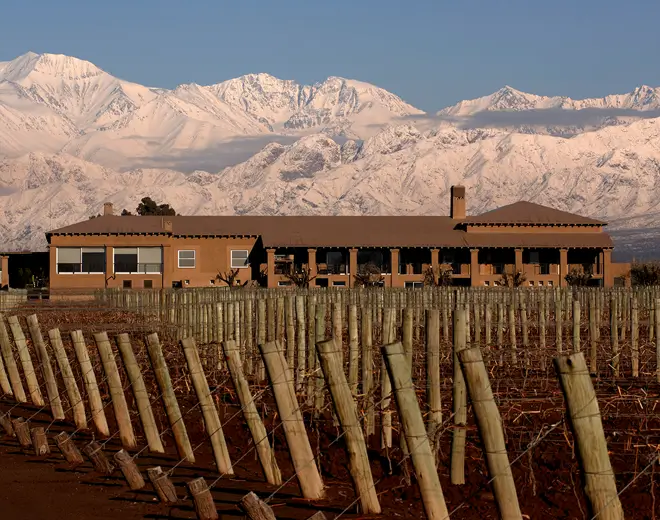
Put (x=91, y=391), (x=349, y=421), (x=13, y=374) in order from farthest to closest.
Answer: (x=13, y=374)
(x=91, y=391)
(x=349, y=421)

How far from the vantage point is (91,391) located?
14906 millimetres

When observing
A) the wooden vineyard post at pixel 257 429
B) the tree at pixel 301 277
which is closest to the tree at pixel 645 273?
the tree at pixel 301 277

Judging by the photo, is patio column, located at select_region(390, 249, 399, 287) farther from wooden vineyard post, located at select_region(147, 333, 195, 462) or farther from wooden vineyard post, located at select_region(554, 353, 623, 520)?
wooden vineyard post, located at select_region(554, 353, 623, 520)

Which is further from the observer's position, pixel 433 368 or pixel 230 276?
pixel 230 276

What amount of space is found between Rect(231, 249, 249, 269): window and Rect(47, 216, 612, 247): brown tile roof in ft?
3.80

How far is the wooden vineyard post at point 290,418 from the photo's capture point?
9828 mm

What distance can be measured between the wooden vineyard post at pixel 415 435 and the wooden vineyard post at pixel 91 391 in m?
6.93

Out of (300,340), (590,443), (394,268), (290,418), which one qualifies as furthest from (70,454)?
(394,268)

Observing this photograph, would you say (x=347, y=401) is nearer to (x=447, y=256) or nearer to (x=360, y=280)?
(x=360, y=280)

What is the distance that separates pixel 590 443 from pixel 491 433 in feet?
3.19

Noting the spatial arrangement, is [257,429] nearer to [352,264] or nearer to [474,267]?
[474,267]

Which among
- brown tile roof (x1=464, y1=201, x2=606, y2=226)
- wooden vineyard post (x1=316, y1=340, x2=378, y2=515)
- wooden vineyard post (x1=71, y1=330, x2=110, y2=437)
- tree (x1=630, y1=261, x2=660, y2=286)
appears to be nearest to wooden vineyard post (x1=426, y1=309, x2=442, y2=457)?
wooden vineyard post (x1=316, y1=340, x2=378, y2=515)

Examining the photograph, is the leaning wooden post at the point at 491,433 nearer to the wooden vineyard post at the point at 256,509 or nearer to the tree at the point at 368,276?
the wooden vineyard post at the point at 256,509

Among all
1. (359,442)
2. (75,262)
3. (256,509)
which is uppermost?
(359,442)
